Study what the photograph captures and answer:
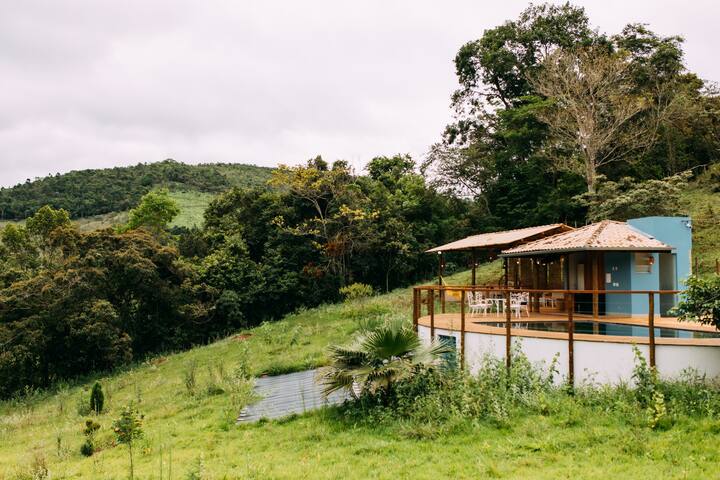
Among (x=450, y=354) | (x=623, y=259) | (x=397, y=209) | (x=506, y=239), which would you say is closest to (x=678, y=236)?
(x=623, y=259)

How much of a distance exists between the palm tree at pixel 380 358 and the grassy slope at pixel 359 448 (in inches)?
31.1

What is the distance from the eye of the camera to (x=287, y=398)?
38.5 ft

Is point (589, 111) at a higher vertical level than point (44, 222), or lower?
higher

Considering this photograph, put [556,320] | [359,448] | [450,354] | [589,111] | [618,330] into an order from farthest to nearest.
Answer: [589,111] < [556,320] < [450,354] < [618,330] < [359,448]

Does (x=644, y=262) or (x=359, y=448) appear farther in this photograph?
(x=644, y=262)

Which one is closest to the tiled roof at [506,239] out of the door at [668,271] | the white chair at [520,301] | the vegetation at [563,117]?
the white chair at [520,301]

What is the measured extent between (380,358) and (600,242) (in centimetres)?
775

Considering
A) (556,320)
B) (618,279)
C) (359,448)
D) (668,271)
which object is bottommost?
(359,448)

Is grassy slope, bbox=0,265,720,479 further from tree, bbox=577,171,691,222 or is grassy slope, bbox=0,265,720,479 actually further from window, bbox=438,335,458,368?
tree, bbox=577,171,691,222

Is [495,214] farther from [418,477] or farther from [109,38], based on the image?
[418,477]

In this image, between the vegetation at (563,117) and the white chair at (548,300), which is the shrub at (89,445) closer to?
the white chair at (548,300)

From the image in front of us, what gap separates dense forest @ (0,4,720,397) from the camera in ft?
76.1

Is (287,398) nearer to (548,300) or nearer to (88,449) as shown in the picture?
(88,449)

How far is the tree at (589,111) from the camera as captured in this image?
85.9ft
